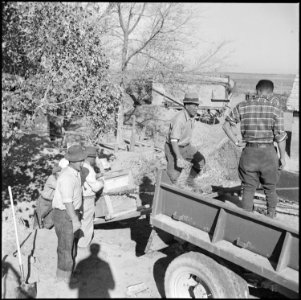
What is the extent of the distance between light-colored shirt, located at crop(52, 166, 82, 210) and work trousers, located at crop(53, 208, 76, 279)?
13 centimetres

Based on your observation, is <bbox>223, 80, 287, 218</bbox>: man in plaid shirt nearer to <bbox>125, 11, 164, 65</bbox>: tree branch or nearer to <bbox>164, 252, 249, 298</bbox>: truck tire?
<bbox>164, 252, 249, 298</bbox>: truck tire

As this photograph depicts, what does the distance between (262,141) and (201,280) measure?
1.66 metres

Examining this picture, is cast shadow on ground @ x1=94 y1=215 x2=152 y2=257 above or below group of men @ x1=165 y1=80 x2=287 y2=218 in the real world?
below

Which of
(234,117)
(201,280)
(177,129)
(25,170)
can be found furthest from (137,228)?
(25,170)

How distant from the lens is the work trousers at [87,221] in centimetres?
553

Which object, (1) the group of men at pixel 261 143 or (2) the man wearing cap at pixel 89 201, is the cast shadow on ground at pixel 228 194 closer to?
(1) the group of men at pixel 261 143

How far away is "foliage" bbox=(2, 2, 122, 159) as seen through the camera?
566 cm

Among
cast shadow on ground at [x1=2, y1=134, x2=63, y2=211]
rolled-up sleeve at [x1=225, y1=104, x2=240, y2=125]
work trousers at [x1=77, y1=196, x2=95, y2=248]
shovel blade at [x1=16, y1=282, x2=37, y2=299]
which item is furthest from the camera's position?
cast shadow on ground at [x1=2, y1=134, x2=63, y2=211]

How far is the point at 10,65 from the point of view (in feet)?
19.8

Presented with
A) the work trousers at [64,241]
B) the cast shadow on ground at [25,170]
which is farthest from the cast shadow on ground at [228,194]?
the cast shadow on ground at [25,170]

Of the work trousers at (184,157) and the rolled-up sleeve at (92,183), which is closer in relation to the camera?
the rolled-up sleeve at (92,183)

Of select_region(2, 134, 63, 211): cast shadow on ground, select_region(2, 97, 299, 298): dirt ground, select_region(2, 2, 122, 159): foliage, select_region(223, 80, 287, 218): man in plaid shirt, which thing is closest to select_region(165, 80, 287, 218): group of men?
select_region(223, 80, 287, 218): man in plaid shirt

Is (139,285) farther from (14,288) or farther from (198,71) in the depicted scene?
(198,71)

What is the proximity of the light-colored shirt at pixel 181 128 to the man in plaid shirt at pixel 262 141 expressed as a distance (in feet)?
4.18
